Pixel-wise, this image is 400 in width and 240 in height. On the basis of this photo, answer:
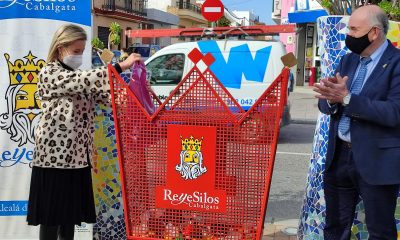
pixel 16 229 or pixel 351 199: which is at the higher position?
pixel 351 199

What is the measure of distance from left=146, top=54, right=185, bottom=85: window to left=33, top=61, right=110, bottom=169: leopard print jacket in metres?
5.92

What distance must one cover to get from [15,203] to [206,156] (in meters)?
1.73

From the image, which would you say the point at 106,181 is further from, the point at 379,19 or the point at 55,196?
the point at 379,19

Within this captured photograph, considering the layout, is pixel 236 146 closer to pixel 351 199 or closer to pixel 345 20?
pixel 351 199

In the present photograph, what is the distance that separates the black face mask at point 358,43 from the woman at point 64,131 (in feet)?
4.01

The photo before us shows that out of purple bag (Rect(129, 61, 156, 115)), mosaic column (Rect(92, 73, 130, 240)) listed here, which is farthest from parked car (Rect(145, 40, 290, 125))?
purple bag (Rect(129, 61, 156, 115))

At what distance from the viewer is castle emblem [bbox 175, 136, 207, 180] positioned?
9.46 feet

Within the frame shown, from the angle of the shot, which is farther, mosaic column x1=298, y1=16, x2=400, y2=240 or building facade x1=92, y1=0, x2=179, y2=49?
building facade x1=92, y1=0, x2=179, y2=49

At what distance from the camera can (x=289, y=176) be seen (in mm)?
6973

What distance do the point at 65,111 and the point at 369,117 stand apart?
175 cm

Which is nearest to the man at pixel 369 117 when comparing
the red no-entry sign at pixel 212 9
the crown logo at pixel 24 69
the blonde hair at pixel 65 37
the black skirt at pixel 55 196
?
the blonde hair at pixel 65 37

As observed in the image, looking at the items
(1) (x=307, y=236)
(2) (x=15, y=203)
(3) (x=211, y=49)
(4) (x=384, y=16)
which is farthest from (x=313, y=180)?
(3) (x=211, y=49)

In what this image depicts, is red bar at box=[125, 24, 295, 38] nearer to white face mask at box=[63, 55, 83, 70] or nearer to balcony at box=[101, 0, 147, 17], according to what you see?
white face mask at box=[63, 55, 83, 70]

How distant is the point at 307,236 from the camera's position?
145 inches
